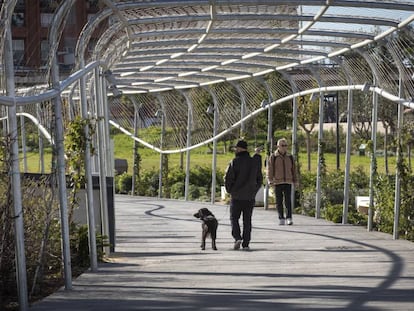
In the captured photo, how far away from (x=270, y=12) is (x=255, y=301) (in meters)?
6.13

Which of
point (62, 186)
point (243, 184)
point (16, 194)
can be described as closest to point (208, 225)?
point (243, 184)

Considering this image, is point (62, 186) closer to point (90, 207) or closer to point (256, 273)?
point (90, 207)

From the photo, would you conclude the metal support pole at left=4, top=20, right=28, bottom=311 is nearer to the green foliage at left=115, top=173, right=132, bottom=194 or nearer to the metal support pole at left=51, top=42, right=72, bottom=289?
the metal support pole at left=51, top=42, right=72, bottom=289

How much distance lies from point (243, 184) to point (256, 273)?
121 inches

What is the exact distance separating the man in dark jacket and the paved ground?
40 centimetres

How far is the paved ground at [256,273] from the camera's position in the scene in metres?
9.20

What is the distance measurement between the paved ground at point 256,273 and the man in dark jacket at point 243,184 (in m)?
0.40

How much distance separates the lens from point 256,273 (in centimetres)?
1165

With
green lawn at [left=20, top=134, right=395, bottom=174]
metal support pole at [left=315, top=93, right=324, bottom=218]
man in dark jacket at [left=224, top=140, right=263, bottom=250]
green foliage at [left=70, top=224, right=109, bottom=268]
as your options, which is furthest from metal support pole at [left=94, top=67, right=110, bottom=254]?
green lawn at [left=20, top=134, right=395, bottom=174]

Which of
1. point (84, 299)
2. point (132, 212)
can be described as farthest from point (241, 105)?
point (84, 299)

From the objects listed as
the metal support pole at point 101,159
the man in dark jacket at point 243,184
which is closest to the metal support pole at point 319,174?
the man in dark jacket at point 243,184

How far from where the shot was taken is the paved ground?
9.20 metres

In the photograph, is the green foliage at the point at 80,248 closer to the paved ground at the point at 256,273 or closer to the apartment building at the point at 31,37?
the paved ground at the point at 256,273

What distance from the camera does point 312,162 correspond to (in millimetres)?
37688
